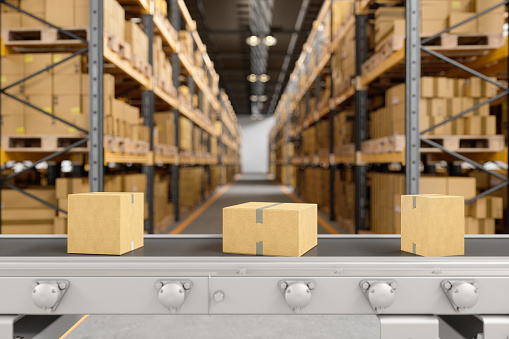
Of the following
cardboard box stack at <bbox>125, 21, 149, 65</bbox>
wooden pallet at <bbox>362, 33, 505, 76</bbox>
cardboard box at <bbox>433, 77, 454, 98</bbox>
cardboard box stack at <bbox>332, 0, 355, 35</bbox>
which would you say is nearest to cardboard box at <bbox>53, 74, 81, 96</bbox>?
cardboard box stack at <bbox>125, 21, 149, 65</bbox>

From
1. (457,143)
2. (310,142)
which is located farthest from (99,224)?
(310,142)

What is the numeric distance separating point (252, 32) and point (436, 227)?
54.5 ft

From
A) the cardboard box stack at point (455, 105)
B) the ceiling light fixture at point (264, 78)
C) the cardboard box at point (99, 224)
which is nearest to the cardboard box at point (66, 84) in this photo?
the cardboard box at point (99, 224)

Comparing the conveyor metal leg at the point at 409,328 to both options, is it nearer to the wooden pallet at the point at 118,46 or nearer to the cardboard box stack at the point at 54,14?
the wooden pallet at the point at 118,46

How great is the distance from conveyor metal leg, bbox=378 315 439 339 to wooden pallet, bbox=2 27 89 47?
418cm

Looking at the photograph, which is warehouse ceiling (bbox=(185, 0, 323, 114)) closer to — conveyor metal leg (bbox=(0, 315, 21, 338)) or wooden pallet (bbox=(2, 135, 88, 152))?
wooden pallet (bbox=(2, 135, 88, 152))

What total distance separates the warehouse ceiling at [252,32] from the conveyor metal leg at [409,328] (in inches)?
556

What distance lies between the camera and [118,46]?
4516 millimetres

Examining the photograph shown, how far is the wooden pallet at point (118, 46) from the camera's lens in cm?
425

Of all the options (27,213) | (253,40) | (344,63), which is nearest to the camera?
(27,213)

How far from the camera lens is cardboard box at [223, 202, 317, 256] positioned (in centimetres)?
169

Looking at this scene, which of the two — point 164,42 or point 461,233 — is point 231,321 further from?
point 164,42

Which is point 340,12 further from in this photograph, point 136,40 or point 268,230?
point 268,230

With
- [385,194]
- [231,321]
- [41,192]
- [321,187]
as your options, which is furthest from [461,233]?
[321,187]
